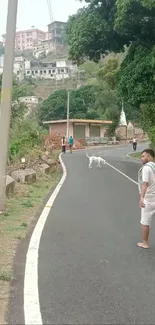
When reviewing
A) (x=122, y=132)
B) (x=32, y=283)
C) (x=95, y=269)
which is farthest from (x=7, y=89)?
(x=122, y=132)

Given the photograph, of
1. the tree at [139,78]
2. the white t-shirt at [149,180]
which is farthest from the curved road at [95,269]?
the tree at [139,78]

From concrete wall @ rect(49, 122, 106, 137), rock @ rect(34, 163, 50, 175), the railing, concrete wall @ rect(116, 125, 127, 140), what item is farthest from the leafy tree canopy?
concrete wall @ rect(116, 125, 127, 140)

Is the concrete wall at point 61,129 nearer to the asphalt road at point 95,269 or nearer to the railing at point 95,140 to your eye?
the railing at point 95,140

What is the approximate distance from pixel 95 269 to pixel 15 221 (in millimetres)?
3523

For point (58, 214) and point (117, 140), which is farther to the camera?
point (117, 140)

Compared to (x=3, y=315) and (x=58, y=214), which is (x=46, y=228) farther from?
(x=3, y=315)

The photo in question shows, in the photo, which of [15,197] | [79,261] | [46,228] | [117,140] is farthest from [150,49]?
[117,140]

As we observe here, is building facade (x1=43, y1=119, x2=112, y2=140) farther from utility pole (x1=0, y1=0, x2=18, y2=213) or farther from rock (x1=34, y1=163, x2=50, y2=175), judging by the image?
utility pole (x1=0, y1=0, x2=18, y2=213)

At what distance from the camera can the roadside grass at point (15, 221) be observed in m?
5.35

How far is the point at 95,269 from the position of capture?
5.87 meters

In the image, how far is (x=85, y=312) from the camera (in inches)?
173

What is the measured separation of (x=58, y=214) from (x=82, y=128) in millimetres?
53686

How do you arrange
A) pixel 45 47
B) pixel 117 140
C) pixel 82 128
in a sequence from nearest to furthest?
pixel 82 128 → pixel 117 140 → pixel 45 47

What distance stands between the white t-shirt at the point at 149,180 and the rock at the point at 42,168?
1190cm
